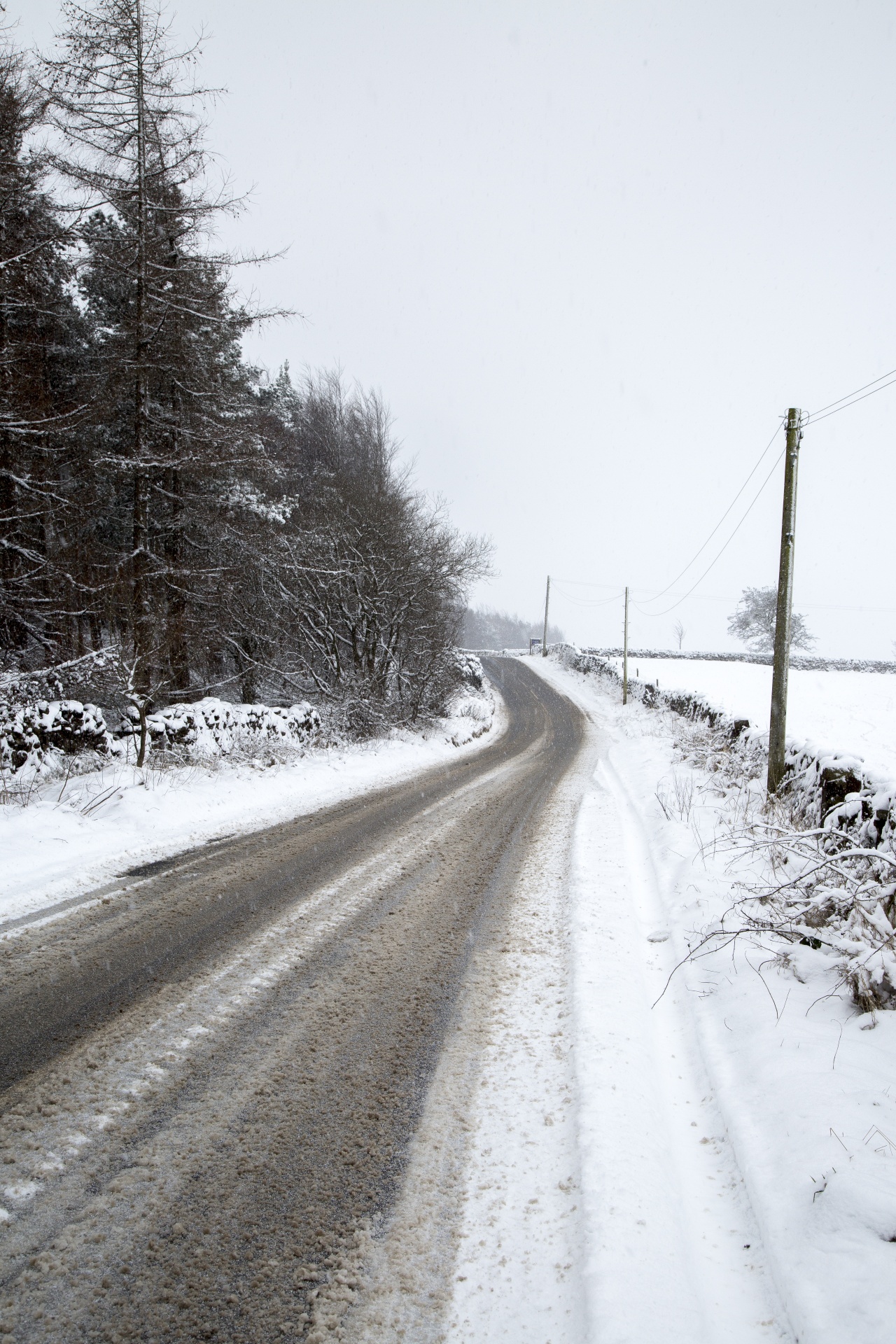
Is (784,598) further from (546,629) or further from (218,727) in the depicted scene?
(546,629)

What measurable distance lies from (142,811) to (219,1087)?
5.19 m

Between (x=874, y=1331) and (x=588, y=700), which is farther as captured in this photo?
(x=588, y=700)

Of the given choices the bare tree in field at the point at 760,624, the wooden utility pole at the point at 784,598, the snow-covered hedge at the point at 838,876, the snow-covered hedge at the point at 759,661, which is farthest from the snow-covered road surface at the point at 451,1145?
the bare tree in field at the point at 760,624

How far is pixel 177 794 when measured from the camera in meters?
8.27

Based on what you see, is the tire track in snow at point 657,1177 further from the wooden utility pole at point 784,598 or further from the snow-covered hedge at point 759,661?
the snow-covered hedge at point 759,661

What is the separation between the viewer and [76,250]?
1143 centimetres

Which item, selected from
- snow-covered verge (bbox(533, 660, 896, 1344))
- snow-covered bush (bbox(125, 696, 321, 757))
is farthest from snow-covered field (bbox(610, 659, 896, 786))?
snow-covered bush (bbox(125, 696, 321, 757))

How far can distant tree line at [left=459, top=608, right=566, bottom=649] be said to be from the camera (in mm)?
95312

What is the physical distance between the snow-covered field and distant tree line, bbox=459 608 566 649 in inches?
1998

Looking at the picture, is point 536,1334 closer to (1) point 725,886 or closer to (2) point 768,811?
(1) point 725,886

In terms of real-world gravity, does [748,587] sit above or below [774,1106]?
above

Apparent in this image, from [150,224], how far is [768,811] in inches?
559

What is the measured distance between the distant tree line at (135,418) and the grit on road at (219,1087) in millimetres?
5513

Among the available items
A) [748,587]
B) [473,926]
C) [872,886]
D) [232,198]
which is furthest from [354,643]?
[748,587]
